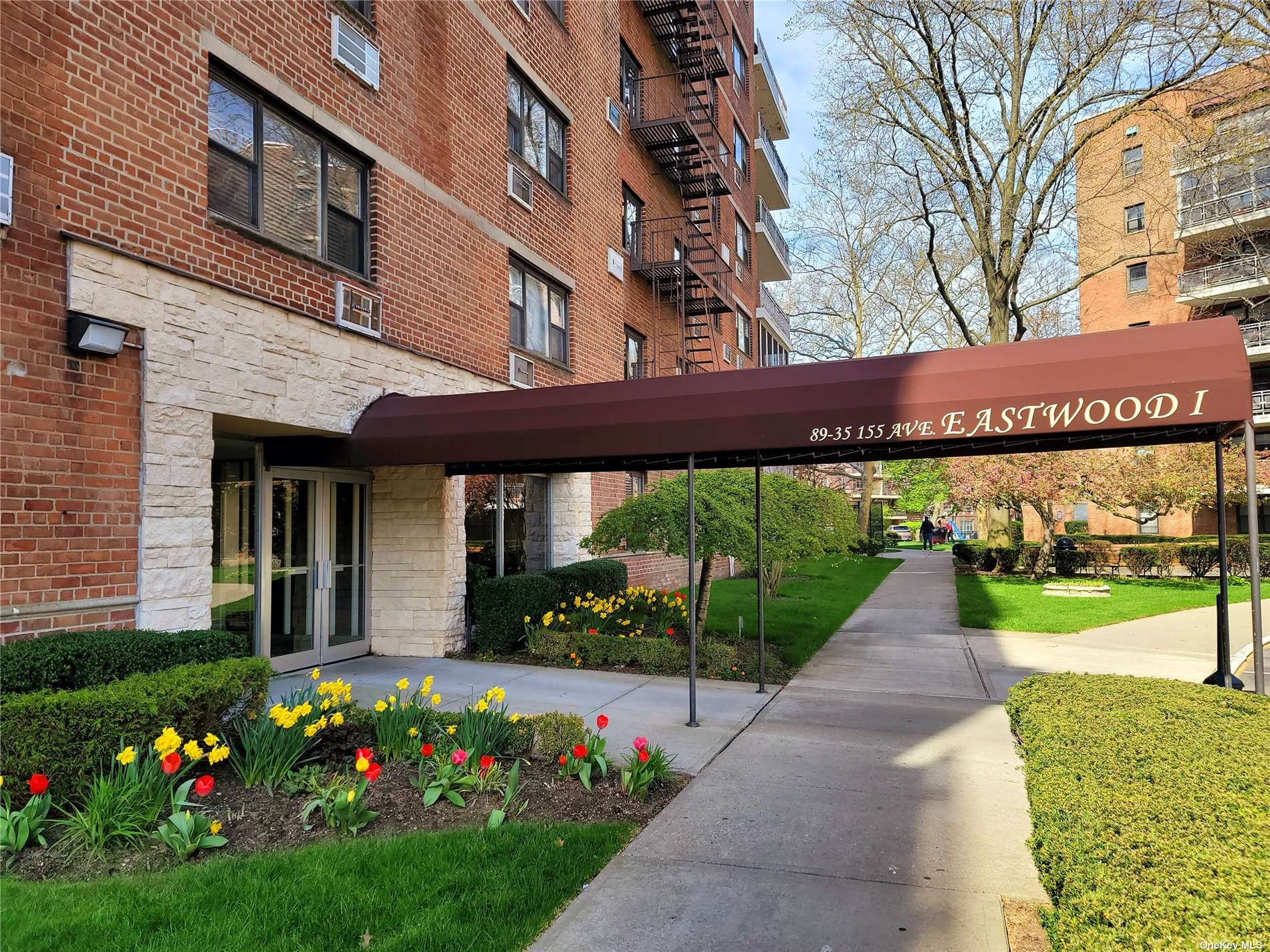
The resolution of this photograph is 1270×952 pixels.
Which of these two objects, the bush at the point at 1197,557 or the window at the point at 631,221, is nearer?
the window at the point at 631,221

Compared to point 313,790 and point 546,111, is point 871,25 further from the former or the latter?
point 313,790

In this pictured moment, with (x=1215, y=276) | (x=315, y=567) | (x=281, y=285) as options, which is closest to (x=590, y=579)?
(x=315, y=567)

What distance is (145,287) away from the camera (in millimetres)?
6430

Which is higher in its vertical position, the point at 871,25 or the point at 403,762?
the point at 871,25

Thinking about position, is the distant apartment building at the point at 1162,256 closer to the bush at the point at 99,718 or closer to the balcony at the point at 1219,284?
the balcony at the point at 1219,284

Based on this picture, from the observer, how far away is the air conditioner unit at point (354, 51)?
879cm

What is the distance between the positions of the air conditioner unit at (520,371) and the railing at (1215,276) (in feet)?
104

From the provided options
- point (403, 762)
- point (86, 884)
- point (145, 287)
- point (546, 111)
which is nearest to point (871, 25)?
point (546, 111)

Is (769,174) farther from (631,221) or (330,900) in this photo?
(330,900)

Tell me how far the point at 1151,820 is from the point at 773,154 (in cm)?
3138

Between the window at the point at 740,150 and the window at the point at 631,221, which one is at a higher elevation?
the window at the point at 740,150

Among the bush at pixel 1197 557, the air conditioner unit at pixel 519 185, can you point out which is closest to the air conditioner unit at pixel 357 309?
the air conditioner unit at pixel 519 185

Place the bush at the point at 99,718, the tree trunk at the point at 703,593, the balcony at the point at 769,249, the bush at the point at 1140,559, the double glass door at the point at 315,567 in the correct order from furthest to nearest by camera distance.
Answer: the balcony at the point at 769,249 < the bush at the point at 1140,559 < the tree trunk at the point at 703,593 < the double glass door at the point at 315,567 < the bush at the point at 99,718

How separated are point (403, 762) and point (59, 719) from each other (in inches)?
81.4
